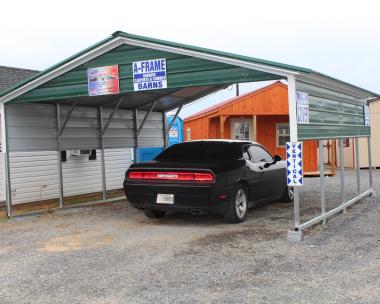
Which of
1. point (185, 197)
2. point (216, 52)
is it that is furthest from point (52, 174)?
point (216, 52)

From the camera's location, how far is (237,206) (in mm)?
8922

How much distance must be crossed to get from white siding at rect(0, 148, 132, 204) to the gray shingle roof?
6.41 feet

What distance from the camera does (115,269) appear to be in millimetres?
6051

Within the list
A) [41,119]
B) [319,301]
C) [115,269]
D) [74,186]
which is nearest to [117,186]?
[74,186]

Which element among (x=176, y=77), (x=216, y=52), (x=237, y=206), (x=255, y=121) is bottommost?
(x=237, y=206)

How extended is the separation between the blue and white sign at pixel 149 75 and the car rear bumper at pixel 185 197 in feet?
5.85

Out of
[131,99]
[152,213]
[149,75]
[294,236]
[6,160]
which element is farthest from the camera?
[131,99]

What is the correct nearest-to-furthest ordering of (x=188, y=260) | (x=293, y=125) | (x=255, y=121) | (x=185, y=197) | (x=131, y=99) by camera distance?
(x=188, y=260) → (x=293, y=125) → (x=185, y=197) → (x=131, y=99) → (x=255, y=121)

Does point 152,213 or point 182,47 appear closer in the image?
point 182,47

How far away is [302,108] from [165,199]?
2759 mm

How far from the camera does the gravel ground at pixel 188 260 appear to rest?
508 centimetres

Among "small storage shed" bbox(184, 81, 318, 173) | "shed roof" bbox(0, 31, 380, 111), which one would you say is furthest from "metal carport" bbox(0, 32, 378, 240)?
"small storage shed" bbox(184, 81, 318, 173)

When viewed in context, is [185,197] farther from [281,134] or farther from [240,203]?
[281,134]

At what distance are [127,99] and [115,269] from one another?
7.69 m
